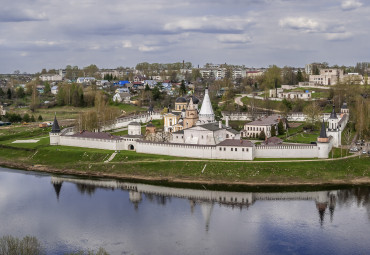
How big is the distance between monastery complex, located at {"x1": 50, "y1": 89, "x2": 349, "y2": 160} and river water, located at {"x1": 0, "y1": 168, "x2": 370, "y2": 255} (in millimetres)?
6567

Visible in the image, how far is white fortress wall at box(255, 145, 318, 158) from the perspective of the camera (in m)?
46.3

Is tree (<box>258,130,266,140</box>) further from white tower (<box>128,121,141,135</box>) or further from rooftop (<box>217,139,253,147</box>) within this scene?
white tower (<box>128,121,141,135</box>)

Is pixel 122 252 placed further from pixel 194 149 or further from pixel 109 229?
pixel 194 149

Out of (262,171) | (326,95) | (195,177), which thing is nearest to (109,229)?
(195,177)

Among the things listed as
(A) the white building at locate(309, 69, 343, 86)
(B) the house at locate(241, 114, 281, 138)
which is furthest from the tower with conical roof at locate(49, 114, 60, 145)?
(A) the white building at locate(309, 69, 343, 86)

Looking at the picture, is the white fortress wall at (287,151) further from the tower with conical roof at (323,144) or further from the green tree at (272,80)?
the green tree at (272,80)

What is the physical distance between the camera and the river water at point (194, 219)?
94.6 ft

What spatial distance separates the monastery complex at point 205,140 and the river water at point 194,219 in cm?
657

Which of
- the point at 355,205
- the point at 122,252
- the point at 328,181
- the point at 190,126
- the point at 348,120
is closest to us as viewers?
the point at 122,252

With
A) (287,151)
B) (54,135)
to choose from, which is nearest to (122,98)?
(54,135)

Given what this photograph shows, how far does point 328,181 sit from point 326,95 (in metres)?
46.6

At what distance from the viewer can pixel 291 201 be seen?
37.5 meters

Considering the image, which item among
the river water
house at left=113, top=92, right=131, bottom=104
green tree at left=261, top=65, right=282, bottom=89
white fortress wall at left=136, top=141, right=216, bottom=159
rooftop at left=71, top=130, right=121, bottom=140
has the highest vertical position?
green tree at left=261, top=65, right=282, bottom=89

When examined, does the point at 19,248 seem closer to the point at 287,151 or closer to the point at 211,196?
the point at 211,196
